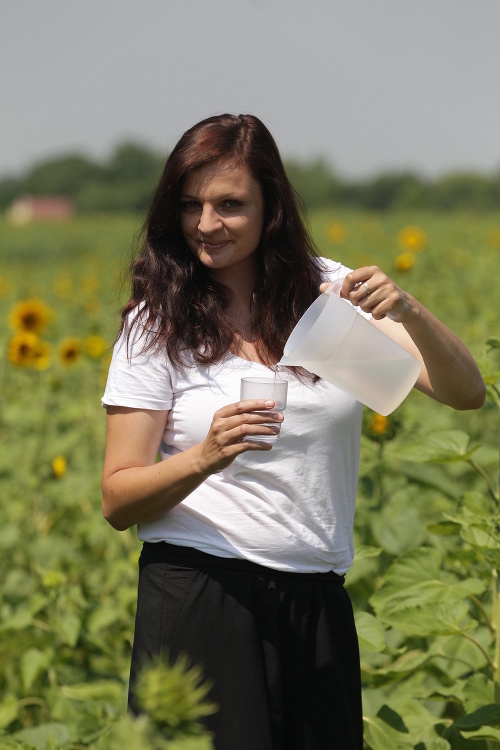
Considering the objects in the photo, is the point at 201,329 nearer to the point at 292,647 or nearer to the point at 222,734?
the point at 292,647

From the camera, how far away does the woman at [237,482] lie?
1.74m

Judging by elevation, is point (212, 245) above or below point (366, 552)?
above

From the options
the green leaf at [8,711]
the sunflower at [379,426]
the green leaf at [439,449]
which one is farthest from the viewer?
the sunflower at [379,426]

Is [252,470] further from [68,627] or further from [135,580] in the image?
[135,580]

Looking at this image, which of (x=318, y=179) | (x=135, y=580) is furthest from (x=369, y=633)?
(x=318, y=179)

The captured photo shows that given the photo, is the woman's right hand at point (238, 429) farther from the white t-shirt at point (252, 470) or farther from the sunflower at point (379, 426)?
the sunflower at point (379, 426)

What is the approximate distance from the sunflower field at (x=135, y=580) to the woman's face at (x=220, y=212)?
26cm

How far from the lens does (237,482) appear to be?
1.75 meters

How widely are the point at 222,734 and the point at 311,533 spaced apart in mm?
366

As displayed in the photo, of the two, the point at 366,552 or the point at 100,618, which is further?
the point at 100,618

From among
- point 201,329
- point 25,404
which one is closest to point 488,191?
point 25,404

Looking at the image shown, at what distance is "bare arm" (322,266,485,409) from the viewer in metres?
1.63

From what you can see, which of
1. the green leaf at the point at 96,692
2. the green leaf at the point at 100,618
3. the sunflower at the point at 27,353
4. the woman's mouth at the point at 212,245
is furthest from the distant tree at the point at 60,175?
the woman's mouth at the point at 212,245

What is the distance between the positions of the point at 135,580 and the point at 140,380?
4.55 feet
